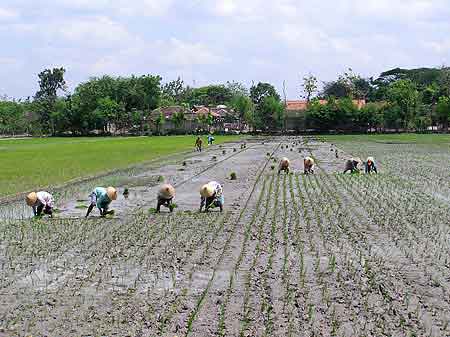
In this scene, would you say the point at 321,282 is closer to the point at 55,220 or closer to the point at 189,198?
the point at 55,220

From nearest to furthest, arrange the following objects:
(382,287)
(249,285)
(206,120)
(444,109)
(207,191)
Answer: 1. (382,287)
2. (249,285)
3. (207,191)
4. (444,109)
5. (206,120)

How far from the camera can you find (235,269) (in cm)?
888

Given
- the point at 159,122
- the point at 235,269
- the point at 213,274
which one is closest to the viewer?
the point at 213,274

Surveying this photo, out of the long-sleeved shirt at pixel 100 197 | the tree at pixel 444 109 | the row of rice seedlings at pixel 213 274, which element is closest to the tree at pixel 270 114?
the tree at pixel 444 109

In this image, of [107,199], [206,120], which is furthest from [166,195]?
[206,120]

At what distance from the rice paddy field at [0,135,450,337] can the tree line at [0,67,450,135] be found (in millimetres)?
68268

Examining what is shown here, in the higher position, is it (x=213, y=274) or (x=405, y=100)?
(x=405, y=100)

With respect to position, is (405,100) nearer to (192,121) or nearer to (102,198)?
(192,121)

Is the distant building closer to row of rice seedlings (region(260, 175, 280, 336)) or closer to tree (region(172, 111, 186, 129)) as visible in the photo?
tree (region(172, 111, 186, 129))

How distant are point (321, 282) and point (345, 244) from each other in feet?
8.55

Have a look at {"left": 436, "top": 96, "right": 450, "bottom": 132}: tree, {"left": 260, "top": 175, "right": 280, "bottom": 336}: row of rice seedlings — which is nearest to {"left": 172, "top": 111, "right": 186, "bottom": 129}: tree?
{"left": 436, "top": 96, "right": 450, "bottom": 132}: tree

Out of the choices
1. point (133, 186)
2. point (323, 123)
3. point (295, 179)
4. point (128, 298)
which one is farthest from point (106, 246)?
point (323, 123)

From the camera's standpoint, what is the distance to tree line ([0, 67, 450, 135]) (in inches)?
3300

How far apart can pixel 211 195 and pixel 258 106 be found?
82.6 meters
